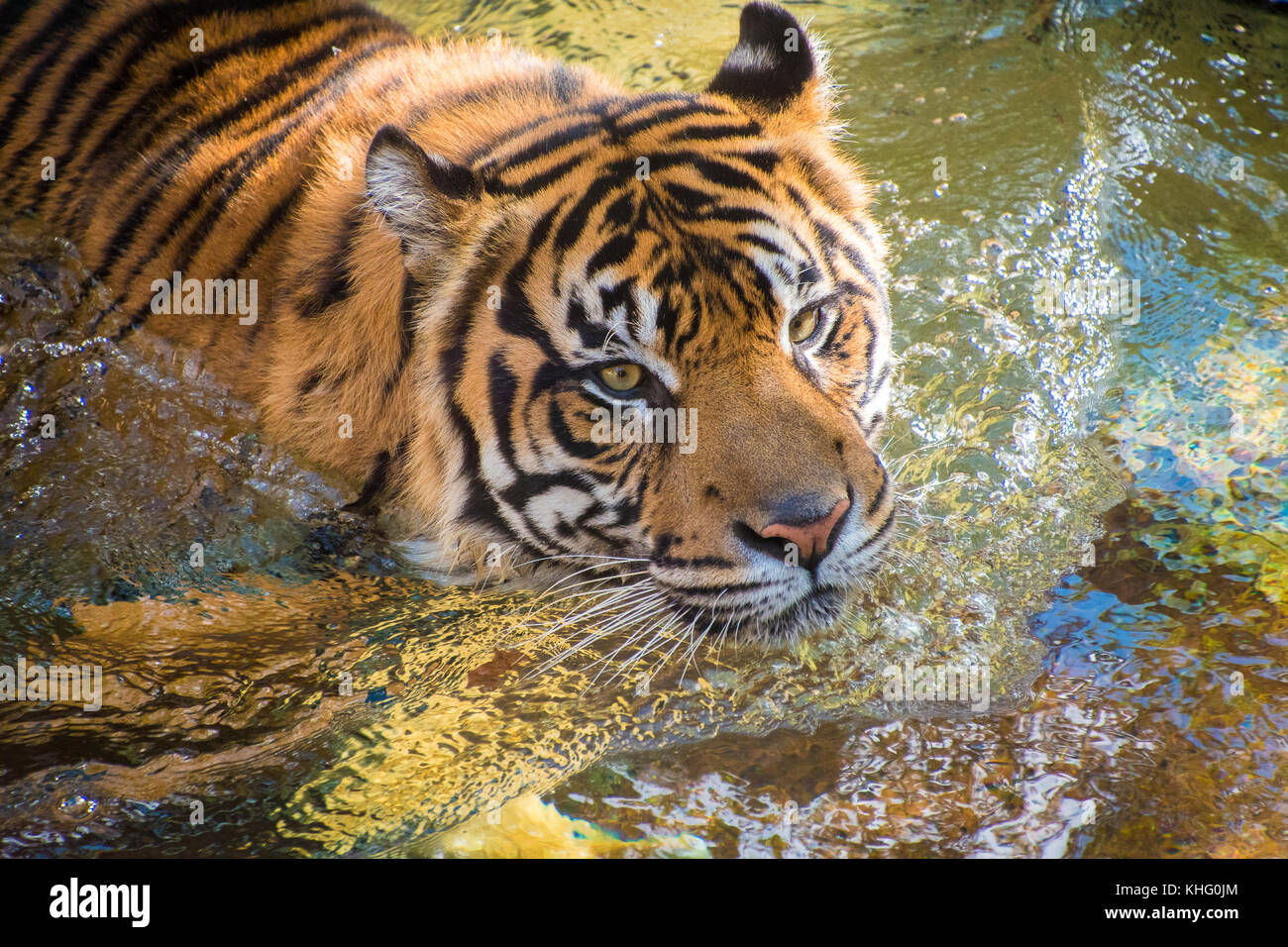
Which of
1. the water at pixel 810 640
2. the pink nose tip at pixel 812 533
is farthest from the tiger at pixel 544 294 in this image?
the water at pixel 810 640

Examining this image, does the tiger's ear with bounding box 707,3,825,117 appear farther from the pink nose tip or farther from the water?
the pink nose tip

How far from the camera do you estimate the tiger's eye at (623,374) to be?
2.12m

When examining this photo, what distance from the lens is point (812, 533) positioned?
191 cm

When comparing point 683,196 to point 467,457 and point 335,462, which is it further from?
point 335,462

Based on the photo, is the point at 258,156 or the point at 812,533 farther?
the point at 258,156

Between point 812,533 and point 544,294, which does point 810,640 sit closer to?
point 812,533

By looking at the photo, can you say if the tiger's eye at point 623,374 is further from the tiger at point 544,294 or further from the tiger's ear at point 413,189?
the tiger's ear at point 413,189

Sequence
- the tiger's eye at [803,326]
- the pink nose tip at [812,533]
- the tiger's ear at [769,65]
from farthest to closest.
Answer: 1. the tiger's ear at [769,65]
2. the tiger's eye at [803,326]
3. the pink nose tip at [812,533]

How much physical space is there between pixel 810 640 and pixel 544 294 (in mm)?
941

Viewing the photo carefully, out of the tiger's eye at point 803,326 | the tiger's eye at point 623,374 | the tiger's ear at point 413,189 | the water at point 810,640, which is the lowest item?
the water at point 810,640

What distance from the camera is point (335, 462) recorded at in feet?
7.74

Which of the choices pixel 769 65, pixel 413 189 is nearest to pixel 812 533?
pixel 413 189

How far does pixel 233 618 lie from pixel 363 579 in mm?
292
